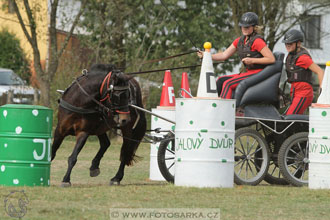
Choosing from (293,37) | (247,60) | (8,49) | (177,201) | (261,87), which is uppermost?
(8,49)

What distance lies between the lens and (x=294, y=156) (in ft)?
37.5

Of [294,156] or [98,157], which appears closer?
[294,156]

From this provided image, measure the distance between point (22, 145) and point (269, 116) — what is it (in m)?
3.65

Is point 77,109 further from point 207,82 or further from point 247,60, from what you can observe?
point 247,60

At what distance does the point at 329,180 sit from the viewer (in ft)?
34.1

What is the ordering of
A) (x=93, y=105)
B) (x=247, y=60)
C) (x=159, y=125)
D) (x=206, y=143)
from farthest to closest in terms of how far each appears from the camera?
(x=159, y=125) → (x=247, y=60) → (x=93, y=105) → (x=206, y=143)

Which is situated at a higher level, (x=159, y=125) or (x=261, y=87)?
(x=261, y=87)

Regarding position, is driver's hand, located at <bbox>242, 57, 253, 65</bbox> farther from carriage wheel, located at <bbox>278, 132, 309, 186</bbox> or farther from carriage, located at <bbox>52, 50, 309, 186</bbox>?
carriage wheel, located at <bbox>278, 132, 309, 186</bbox>

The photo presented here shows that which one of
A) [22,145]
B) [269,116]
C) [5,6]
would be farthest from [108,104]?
[5,6]

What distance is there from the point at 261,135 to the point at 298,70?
1141 millimetres

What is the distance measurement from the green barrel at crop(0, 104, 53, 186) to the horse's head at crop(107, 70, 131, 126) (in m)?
1.08

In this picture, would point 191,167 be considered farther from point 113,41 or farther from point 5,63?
point 5,63

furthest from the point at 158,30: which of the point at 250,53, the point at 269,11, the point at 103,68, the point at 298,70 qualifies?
the point at 103,68

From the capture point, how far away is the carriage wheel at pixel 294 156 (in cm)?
1111
